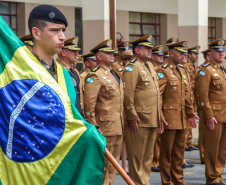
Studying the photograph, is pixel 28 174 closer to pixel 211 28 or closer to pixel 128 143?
pixel 128 143

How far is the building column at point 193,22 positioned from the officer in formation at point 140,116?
682 centimetres

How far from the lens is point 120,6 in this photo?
16.2 metres

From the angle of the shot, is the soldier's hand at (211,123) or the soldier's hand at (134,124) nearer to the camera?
the soldier's hand at (134,124)

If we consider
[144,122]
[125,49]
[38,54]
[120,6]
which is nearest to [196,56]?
[125,49]

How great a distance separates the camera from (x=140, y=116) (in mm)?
7387

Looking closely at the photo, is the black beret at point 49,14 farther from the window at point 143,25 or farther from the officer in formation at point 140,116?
the window at point 143,25

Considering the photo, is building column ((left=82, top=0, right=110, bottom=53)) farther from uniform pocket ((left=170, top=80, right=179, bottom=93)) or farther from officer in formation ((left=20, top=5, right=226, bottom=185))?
uniform pocket ((left=170, top=80, right=179, bottom=93))

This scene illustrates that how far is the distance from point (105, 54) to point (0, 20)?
3.58 m

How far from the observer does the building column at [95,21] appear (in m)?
12.7

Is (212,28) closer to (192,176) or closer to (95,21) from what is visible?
(95,21)

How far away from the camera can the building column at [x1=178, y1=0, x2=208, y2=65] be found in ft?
46.2

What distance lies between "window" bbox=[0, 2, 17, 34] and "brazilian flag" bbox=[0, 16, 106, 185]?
34.5 feet

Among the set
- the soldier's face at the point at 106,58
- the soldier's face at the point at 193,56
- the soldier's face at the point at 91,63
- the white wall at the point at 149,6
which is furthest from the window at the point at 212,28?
the soldier's face at the point at 106,58

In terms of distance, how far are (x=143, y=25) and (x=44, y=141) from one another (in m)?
14.0
